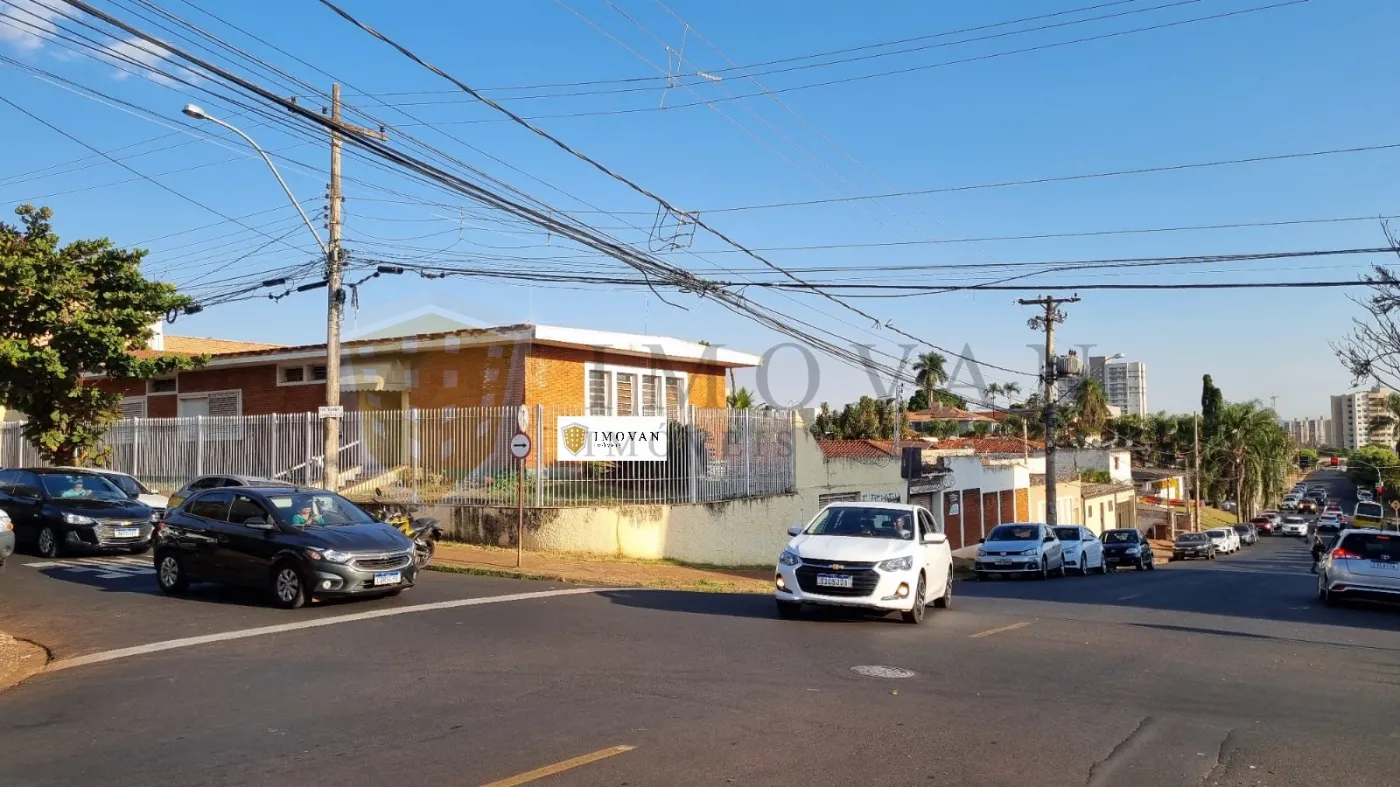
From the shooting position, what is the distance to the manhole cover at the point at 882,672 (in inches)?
365

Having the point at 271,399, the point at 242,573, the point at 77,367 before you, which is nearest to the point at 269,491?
the point at 242,573

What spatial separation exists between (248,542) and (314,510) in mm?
887

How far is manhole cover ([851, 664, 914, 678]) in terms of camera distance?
9273 mm

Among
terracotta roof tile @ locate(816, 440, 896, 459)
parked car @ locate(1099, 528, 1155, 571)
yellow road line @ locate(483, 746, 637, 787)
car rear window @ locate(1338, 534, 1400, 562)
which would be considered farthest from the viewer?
parked car @ locate(1099, 528, 1155, 571)

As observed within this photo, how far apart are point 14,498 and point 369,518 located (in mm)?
8737

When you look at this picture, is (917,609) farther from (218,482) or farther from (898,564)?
(218,482)

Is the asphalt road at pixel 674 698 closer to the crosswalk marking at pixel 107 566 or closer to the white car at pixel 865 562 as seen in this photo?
the white car at pixel 865 562

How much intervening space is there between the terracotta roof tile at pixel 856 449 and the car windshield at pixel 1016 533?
15.2 ft

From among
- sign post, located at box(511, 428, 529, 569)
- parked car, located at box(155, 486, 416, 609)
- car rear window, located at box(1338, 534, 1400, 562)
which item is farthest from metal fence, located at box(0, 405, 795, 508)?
car rear window, located at box(1338, 534, 1400, 562)

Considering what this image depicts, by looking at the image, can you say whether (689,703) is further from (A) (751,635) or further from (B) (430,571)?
(B) (430,571)

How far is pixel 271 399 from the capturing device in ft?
93.9

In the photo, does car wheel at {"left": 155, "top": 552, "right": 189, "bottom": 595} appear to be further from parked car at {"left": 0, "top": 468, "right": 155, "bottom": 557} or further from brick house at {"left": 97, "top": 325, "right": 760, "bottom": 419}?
brick house at {"left": 97, "top": 325, "right": 760, "bottom": 419}

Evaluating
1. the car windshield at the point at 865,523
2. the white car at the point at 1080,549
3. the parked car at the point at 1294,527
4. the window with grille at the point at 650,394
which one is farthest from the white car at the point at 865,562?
the parked car at the point at 1294,527

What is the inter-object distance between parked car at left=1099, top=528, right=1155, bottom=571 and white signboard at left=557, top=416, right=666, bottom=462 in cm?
2060
